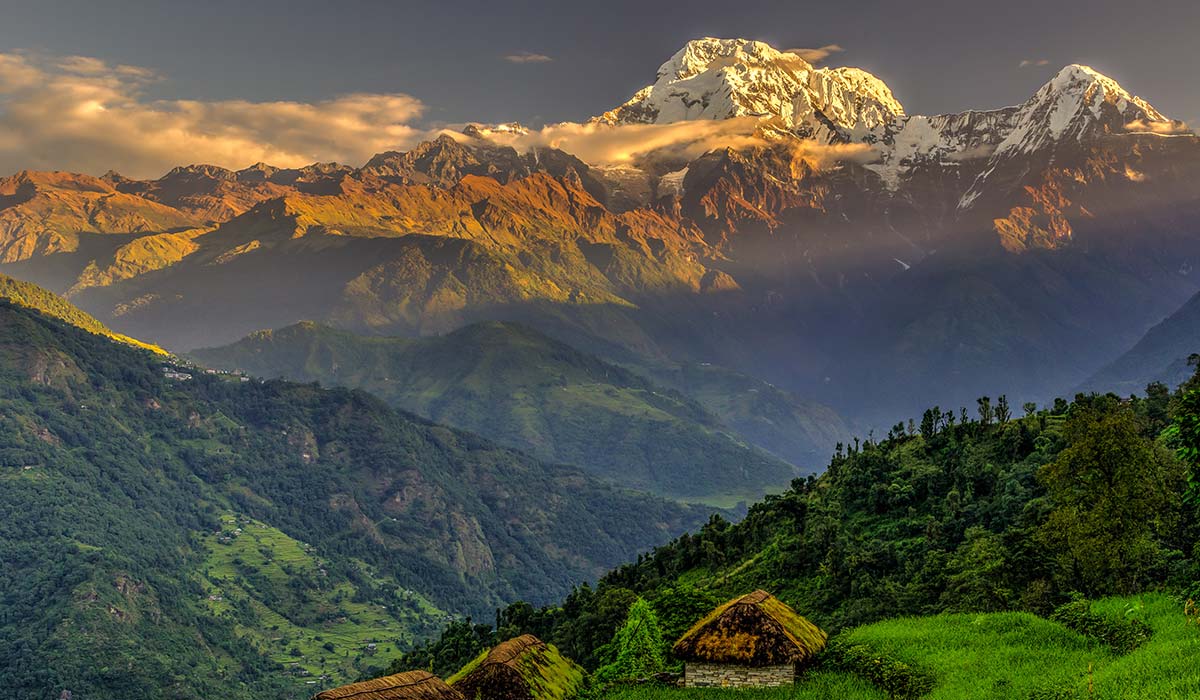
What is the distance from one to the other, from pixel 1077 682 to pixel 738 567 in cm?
7070

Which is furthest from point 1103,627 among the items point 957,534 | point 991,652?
point 957,534

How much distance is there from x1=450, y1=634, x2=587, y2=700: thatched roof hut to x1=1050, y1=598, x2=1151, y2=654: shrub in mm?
25898

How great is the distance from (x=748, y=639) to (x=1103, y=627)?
53.2ft

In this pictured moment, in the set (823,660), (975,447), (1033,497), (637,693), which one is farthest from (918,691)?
(975,447)

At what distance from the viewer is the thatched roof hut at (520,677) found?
166 feet

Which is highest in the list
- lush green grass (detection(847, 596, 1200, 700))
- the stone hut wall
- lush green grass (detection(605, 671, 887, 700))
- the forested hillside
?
the forested hillside

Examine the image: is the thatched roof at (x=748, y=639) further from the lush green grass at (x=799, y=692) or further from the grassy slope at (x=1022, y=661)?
the grassy slope at (x=1022, y=661)

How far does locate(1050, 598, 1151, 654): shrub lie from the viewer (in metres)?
41.7

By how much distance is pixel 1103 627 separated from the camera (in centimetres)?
4444

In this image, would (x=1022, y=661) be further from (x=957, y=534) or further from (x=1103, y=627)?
(x=957, y=534)

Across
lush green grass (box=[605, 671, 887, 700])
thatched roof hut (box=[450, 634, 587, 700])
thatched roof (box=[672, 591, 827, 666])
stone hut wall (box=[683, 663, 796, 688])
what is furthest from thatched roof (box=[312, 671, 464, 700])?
thatched roof (box=[672, 591, 827, 666])

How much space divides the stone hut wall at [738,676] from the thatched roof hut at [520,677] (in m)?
8.06

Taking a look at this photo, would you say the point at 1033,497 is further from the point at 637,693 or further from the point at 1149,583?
the point at 637,693

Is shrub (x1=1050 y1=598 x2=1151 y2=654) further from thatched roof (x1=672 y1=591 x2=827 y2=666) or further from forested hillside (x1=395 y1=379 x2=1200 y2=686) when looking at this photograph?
thatched roof (x1=672 y1=591 x2=827 y2=666)
